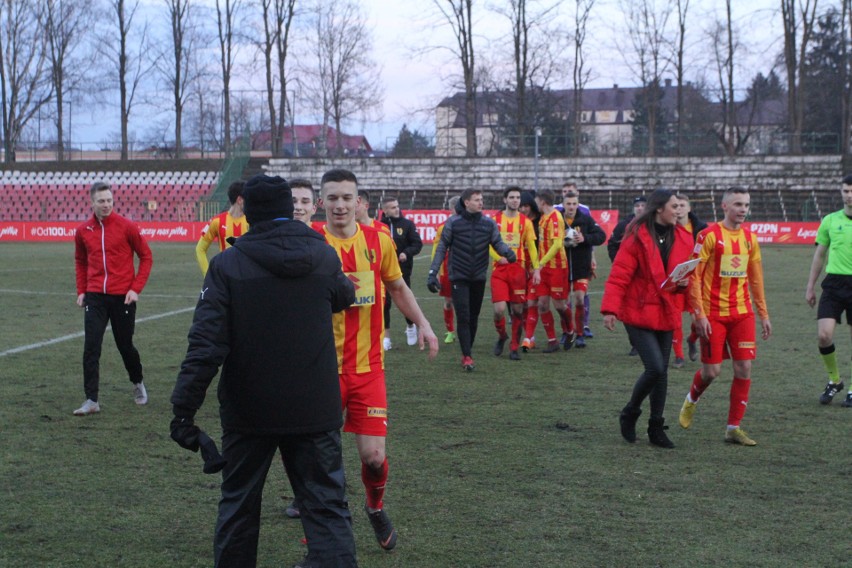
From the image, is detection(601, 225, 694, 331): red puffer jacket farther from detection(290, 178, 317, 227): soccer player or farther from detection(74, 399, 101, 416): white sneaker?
detection(74, 399, 101, 416): white sneaker

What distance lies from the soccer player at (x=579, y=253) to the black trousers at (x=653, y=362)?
516 cm

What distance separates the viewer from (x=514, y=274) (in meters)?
11.4

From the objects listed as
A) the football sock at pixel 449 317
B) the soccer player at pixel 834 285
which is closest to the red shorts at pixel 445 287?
the football sock at pixel 449 317

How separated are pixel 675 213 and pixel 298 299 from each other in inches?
156

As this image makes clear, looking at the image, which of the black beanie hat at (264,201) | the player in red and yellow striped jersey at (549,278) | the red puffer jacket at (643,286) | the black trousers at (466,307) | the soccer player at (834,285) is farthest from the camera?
the player in red and yellow striped jersey at (549,278)

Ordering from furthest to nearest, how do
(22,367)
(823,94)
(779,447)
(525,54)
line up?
1. (823,94)
2. (525,54)
3. (22,367)
4. (779,447)

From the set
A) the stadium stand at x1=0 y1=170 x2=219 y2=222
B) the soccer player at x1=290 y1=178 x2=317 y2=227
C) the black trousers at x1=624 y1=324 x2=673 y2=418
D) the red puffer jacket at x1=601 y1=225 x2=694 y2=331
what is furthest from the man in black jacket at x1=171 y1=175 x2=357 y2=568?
the stadium stand at x1=0 y1=170 x2=219 y2=222

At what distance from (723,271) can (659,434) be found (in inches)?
51.1

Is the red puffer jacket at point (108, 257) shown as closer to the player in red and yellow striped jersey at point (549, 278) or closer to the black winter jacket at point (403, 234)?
the black winter jacket at point (403, 234)

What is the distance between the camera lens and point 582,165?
152 ft

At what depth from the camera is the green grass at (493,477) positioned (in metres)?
4.91

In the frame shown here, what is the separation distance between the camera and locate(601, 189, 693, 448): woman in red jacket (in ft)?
22.6

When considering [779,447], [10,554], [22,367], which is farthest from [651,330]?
[22,367]

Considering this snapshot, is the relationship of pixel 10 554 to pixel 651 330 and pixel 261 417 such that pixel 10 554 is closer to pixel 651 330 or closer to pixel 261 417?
pixel 261 417
